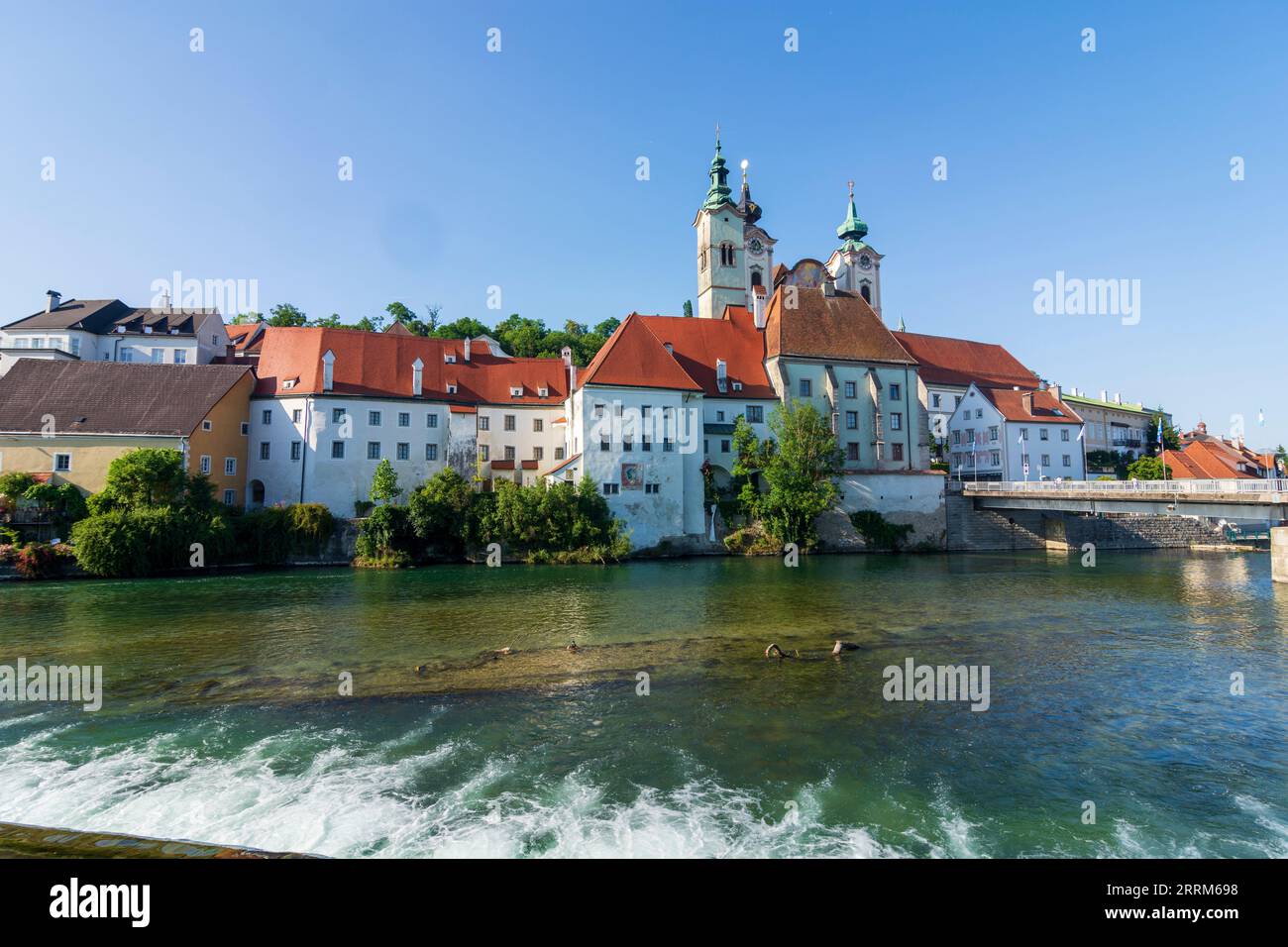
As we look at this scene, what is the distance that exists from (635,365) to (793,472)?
1409cm

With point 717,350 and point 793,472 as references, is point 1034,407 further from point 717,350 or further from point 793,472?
point 717,350

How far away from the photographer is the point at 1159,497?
38438 mm

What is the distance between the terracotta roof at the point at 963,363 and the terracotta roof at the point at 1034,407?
5.26 metres

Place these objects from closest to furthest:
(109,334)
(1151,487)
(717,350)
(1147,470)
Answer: (1151,487) → (717,350) → (109,334) → (1147,470)

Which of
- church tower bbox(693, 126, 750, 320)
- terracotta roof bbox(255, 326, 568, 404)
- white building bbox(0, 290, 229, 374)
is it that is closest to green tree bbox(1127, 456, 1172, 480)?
church tower bbox(693, 126, 750, 320)

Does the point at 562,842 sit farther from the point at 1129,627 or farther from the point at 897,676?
the point at 1129,627

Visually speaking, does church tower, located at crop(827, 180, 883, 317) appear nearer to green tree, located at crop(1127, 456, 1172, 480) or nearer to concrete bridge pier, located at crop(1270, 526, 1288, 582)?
green tree, located at crop(1127, 456, 1172, 480)

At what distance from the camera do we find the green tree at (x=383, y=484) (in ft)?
148

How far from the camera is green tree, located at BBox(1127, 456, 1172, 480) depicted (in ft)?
211

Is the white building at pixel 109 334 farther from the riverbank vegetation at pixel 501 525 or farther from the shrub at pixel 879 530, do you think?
the shrub at pixel 879 530

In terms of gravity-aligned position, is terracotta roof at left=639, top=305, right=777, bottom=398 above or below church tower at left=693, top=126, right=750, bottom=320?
below

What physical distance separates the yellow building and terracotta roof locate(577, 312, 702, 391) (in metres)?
24.3

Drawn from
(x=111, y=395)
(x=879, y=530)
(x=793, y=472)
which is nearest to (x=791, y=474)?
(x=793, y=472)
